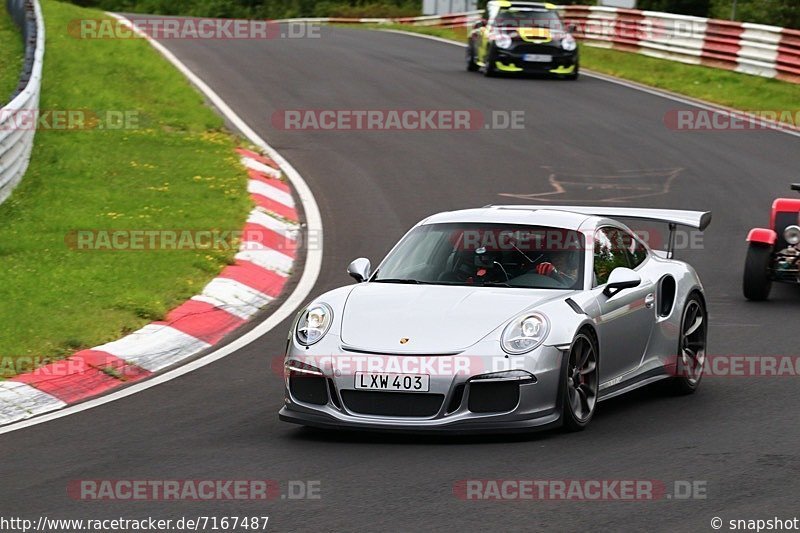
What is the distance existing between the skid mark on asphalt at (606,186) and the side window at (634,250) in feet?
24.2

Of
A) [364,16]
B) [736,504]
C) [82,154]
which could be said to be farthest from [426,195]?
[364,16]

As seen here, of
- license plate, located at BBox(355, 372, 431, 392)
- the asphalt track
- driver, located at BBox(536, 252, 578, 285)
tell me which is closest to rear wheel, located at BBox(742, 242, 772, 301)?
the asphalt track

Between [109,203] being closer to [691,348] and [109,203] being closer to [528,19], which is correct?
[691,348]

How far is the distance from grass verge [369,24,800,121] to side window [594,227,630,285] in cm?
1630

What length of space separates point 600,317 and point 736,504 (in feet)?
7.12

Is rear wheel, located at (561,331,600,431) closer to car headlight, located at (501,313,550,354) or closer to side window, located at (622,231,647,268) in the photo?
car headlight, located at (501,313,550,354)

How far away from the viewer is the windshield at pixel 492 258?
850 cm

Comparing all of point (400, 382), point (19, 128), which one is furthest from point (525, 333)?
point (19, 128)

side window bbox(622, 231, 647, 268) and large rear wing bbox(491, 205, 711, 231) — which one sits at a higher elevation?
large rear wing bbox(491, 205, 711, 231)

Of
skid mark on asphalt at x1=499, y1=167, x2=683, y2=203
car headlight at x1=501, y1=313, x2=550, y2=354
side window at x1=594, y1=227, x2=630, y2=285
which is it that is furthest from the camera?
skid mark on asphalt at x1=499, y1=167, x2=683, y2=203

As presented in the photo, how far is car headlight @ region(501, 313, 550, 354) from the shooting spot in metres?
7.62

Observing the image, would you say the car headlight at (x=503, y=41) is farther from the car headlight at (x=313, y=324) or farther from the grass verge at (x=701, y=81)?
the car headlight at (x=313, y=324)

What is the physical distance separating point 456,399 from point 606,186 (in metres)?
10.8

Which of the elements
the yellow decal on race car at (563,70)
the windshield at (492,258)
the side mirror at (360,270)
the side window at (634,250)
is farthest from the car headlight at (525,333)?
the yellow decal on race car at (563,70)
